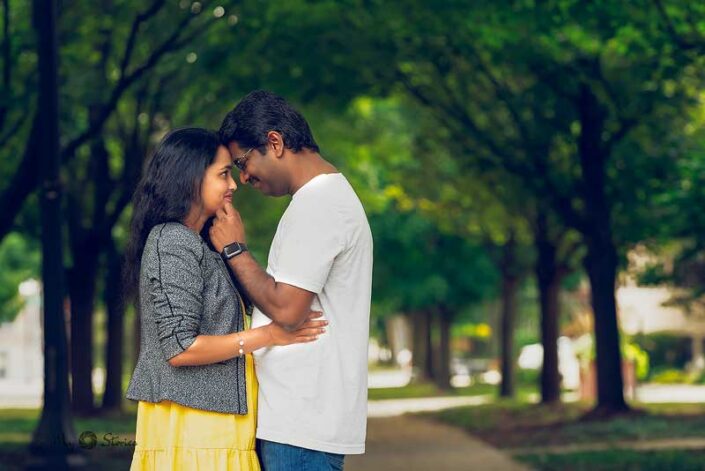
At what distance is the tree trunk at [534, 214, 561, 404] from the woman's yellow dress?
22.5m

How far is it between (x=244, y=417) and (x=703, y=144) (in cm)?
1487

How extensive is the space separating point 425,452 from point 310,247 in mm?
13985

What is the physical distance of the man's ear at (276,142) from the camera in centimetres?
439

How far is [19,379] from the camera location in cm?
7069

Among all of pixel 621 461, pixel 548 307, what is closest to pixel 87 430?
pixel 621 461

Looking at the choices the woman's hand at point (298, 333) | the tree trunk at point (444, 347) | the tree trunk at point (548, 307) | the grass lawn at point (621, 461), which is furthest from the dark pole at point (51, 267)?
the tree trunk at point (444, 347)

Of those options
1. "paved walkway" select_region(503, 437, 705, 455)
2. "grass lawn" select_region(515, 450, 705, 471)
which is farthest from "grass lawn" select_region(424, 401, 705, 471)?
"paved walkway" select_region(503, 437, 705, 455)

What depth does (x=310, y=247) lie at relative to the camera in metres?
4.35

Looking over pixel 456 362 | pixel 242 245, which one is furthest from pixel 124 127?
pixel 456 362

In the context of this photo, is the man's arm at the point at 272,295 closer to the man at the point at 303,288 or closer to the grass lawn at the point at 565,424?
the man at the point at 303,288

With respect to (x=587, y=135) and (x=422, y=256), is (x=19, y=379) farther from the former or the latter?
(x=587, y=135)

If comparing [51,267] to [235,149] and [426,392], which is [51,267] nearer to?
[235,149]

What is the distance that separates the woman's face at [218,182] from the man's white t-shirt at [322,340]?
212mm

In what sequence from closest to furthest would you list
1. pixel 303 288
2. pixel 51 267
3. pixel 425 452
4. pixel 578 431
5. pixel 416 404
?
pixel 303 288
pixel 51 267
pixel 425 452
pixel 578 431
pixel 416 404
